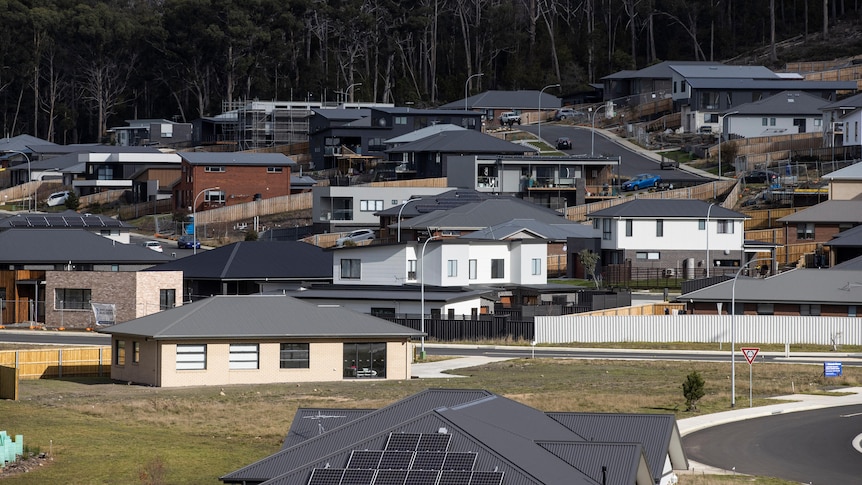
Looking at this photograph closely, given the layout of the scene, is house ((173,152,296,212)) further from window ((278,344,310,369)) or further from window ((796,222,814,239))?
window ((278,344,310,369))

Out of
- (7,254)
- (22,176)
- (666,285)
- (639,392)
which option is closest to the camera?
(639,392)

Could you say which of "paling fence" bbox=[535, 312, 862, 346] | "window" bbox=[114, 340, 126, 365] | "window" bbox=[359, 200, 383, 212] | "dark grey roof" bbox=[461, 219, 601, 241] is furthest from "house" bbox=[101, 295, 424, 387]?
"window" bbox=[359, 200, 383, 212]

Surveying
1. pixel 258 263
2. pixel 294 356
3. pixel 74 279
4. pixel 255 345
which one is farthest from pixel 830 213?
pixel 255 345

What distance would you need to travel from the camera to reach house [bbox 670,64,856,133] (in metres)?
156

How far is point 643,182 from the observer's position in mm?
131625

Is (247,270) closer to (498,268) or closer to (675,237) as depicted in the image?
(498,268)

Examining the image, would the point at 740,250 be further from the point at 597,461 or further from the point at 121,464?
the point at 597,461

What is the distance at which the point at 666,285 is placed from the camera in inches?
4109

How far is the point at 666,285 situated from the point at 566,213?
21.7 m

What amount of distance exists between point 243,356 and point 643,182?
75543mm

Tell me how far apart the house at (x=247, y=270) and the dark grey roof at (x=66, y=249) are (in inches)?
78.6

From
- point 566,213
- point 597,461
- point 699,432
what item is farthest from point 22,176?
point 597,461

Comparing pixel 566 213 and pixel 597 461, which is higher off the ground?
pixel 566 213

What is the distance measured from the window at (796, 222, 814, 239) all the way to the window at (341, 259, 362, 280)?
121ft
